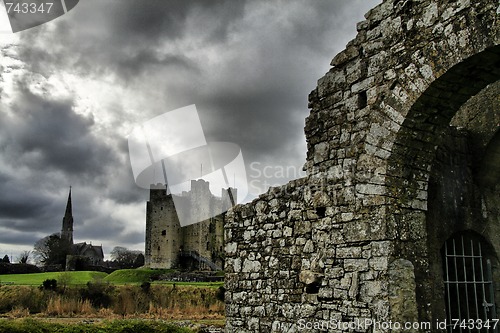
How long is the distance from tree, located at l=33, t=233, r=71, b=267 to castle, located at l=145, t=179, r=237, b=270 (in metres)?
13.8

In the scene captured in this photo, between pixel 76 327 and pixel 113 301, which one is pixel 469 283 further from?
pixel 113 301

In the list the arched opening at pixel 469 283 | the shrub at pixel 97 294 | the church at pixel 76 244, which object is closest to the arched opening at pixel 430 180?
the arched opening at pixel 469 283

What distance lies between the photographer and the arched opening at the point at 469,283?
6156mm

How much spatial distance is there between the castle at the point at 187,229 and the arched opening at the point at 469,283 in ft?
157

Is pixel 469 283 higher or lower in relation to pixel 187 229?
lower

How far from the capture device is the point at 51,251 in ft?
202

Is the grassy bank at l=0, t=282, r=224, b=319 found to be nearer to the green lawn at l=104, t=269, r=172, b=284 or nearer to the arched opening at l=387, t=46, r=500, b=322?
the green lawn at l=104, t=269, r=172, b=284

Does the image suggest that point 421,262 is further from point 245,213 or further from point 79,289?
point 79,289

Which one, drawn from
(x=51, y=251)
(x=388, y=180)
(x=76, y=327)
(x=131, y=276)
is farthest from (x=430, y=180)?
(x=51, y=251)

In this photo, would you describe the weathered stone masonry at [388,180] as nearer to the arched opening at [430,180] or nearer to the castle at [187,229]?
the arched opening at [430,180]

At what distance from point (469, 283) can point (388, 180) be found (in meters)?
2.52

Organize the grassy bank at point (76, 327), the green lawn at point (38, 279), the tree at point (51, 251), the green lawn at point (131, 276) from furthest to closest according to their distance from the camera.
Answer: the tree at point (51, 251) → the green lawn at point (131, 276) → the green lawn at point (38, 279) → the grassy bank at point (76, 327)

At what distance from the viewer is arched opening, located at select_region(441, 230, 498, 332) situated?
6.16 metres

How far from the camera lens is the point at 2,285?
26.4 meters
